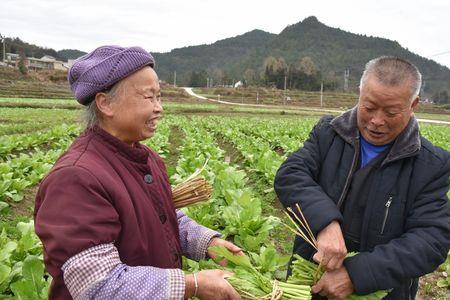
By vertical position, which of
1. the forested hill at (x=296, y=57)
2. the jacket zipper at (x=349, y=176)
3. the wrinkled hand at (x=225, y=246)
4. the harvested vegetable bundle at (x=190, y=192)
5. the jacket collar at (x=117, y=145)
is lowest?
the wrinkled hand at (x=225, y=246)

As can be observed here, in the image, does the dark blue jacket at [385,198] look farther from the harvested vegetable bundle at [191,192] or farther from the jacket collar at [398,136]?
the harvested vegetable bundle at [191,192]

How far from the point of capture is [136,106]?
1.89 meters

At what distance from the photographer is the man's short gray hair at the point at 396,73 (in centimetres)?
204

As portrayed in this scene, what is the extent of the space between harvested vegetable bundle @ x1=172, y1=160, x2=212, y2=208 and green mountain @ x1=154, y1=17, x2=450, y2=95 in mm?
101468

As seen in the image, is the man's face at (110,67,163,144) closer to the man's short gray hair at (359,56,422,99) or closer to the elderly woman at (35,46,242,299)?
the elderly woman at (35,46,242,299)

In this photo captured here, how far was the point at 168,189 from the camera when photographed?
2164 mm

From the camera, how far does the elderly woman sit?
1560mm

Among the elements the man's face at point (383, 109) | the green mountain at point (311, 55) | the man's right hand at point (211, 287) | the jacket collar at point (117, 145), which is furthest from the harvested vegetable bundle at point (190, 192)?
the green mountain at point (311, 55)

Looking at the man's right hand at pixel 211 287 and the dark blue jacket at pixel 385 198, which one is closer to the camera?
the man's right hand at pixel 211 287

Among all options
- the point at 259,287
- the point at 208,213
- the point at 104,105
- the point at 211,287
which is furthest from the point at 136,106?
the point at 208,213

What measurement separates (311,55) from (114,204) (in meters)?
134

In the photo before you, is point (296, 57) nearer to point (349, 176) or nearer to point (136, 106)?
point (349, 176)

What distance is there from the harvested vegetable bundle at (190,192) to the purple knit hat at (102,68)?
2.47 ft

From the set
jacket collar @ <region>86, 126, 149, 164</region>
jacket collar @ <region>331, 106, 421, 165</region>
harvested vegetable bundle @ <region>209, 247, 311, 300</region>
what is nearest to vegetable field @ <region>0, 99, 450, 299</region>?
jacket collar @ <region>86, 126, 149, 164</region>
